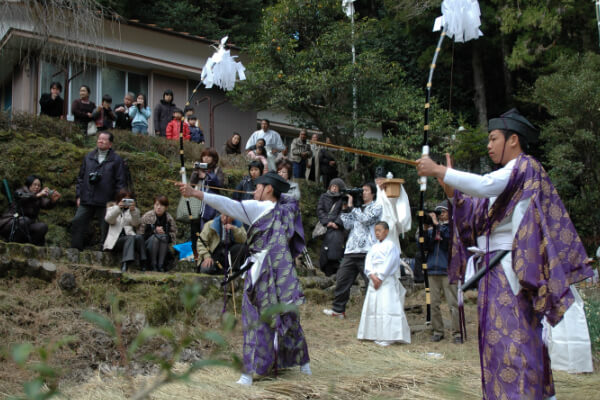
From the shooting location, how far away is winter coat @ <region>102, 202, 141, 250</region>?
8.27 meters

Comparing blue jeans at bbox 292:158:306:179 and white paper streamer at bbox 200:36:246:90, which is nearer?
white paper streamer at bbox 200:36:246:90

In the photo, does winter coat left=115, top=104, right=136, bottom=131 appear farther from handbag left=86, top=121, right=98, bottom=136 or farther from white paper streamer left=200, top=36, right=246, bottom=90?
white paper streamer left=200, top=36, right=246, bottom=90

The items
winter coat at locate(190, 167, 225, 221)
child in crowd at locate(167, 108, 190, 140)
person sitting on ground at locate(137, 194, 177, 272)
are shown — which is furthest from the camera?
child in crowd at locate(167, 108, 190, 140)

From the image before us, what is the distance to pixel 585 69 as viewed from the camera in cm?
1455

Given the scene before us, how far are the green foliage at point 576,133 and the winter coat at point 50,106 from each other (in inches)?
428

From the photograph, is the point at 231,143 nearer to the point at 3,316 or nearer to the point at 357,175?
the point at 357,175

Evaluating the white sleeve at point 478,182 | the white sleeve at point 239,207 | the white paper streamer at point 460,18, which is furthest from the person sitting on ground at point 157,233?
the white sleeve at point 478,182

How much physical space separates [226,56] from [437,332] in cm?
449

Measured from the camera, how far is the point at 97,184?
8.41 meters

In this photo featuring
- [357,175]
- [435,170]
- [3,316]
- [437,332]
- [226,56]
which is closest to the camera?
[435,170]

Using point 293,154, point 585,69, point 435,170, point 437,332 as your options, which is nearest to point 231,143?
point 293,154

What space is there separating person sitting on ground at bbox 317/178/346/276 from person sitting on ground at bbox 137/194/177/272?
107 inches

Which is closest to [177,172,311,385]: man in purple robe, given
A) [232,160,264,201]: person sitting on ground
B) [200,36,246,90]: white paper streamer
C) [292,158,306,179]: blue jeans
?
[232,160,264,201]: person sitting on ground

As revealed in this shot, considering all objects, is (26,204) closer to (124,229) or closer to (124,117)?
(124,229)
